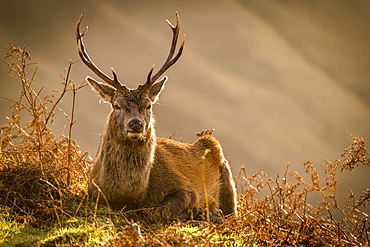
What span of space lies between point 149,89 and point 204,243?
138 inches

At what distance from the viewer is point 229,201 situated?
8.44m

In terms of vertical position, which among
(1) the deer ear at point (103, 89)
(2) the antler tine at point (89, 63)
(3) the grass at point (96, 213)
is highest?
(2) the antler tine at point (89, 63)

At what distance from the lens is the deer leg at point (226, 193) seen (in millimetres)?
8398

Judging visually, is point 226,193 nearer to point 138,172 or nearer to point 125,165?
point 138,172

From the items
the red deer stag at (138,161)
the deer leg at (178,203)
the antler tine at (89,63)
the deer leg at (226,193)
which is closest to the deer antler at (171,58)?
the red deer stag at (138,161)

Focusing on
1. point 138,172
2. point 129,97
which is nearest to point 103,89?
point 129,97

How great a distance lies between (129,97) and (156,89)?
0.58 meters

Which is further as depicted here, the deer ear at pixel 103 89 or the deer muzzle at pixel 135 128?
the deer ear at pixel 103 89

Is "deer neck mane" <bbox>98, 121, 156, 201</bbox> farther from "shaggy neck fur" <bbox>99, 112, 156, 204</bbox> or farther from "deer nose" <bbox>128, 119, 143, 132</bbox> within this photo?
"deer nose" <bbox>128, 119, 143, 132</bbox>

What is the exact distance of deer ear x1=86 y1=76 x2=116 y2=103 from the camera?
7.37 m

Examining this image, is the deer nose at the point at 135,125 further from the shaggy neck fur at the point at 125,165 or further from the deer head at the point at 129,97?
the shaggy neck fur at the point at 125,165

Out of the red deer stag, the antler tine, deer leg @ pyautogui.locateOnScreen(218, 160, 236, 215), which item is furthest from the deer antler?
deer leg @ pyautogui.locateOnScreen(218, 160, 236, 215)

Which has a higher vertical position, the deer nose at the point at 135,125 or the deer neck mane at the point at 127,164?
the deer nose at the point at 135,125

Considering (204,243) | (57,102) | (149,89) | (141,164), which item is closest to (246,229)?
(204,243)
